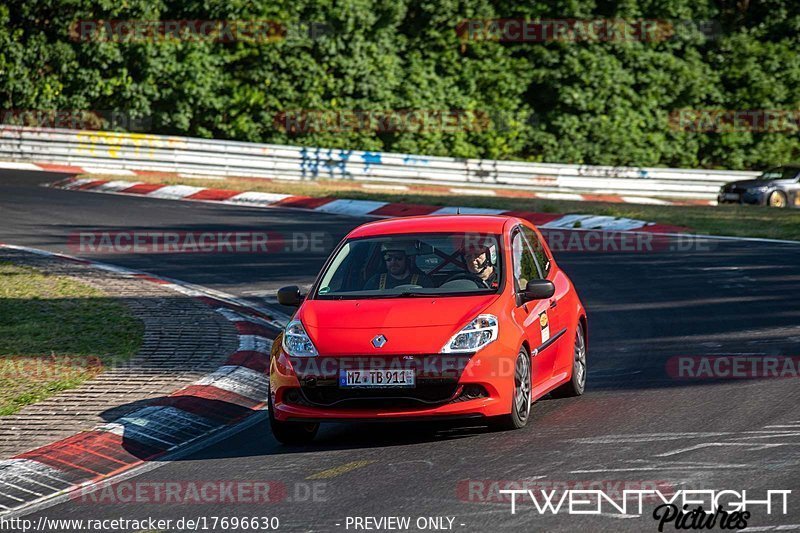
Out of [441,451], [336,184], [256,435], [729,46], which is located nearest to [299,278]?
[256,435]

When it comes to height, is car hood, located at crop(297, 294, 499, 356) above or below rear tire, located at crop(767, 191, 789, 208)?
above

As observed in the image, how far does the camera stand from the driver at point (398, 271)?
30.3 feet

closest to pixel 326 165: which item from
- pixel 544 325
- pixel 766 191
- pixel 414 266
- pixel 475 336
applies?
pixel 766 191

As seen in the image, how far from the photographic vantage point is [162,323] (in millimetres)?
12891

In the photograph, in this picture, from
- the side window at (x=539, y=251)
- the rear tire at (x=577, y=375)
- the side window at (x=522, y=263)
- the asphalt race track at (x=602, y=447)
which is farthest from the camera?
the side window at (x=539, y=251)

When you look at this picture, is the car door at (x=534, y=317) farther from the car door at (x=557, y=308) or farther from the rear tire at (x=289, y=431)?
the rear tire at (x=289, y=431)

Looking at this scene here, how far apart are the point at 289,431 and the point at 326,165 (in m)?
25.3

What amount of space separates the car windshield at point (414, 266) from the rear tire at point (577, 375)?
3.97ft

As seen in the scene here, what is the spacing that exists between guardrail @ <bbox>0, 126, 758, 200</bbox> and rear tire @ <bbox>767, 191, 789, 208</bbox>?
4.55 m

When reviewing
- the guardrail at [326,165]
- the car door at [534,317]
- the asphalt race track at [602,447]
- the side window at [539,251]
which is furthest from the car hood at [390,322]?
the guardrail at [326,165]

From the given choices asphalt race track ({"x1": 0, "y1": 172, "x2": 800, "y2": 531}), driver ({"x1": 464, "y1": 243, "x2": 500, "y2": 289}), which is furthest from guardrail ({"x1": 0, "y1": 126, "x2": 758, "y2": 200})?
driver ({"x1": 464, "y1": 243, "x2": 500, "y2": 289})

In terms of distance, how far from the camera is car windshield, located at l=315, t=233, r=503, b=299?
910 centimetres

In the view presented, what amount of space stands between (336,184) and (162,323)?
1857 centimetres

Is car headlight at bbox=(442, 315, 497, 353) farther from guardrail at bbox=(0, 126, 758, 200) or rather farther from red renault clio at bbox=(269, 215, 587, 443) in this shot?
guardrail at bbox=(0, 126, 758, 200)
